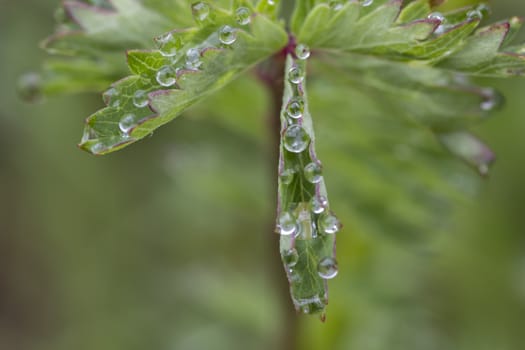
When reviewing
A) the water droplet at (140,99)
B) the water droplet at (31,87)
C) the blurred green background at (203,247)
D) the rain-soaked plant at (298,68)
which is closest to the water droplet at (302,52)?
the rain-soaked plant at (298,68)

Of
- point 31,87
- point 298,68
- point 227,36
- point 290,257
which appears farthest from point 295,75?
point 31,87

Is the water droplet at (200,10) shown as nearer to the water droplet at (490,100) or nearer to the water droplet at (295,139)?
the water droplet at (295,139)

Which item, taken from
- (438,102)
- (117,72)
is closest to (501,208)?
(438,102)

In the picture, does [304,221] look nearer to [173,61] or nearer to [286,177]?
[286,177]

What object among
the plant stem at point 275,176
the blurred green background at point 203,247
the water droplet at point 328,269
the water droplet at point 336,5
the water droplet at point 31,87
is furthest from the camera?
the blurred green background at point 203,247

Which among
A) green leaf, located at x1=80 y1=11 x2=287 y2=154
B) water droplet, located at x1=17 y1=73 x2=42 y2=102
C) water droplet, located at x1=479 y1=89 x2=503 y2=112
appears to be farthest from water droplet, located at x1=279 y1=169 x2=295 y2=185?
water droplet, located at x1=17 y1=73 x2=42 y2=102

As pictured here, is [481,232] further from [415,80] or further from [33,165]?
[33,165]
